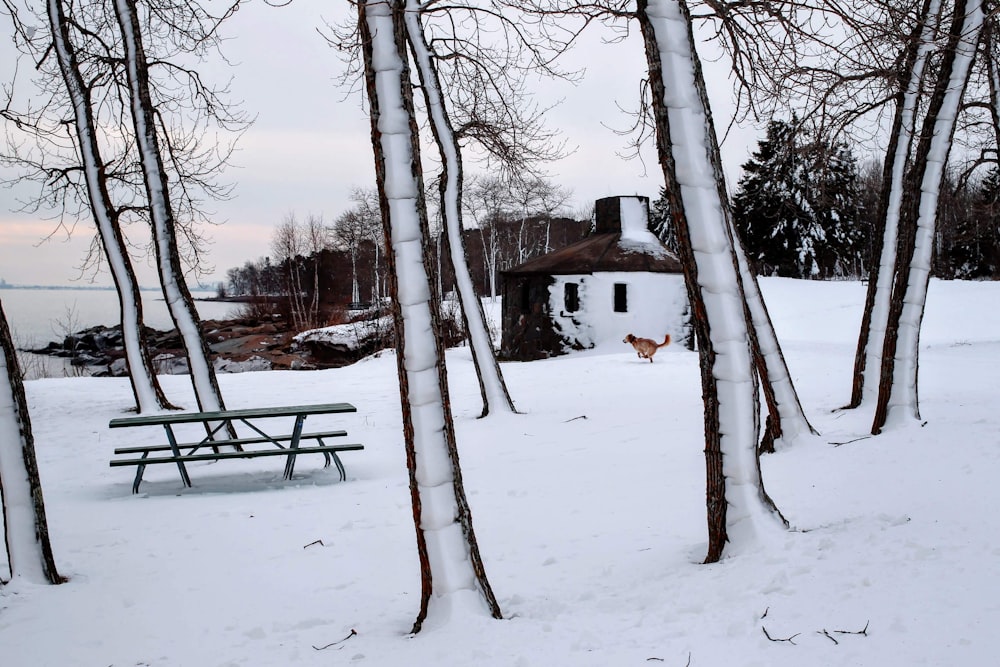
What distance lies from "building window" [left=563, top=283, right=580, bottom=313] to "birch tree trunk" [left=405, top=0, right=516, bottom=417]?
9538mm

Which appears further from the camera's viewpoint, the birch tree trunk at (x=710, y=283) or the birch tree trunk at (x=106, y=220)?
the birch tree trunk at (x=106, y=220)

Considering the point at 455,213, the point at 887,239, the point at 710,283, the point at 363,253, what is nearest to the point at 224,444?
the point at 455,213

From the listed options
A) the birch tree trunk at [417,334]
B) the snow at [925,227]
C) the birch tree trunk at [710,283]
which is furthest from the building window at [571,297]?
the birch tree trunk at [417,334]

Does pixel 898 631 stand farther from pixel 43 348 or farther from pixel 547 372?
pixel 43 348

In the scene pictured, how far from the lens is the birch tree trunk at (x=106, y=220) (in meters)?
11.2

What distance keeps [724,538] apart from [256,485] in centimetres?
543

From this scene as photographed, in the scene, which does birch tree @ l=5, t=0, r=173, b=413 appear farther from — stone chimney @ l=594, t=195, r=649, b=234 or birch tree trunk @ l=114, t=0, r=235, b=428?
stone chimney @ l=594, t=195, r=649, b=234

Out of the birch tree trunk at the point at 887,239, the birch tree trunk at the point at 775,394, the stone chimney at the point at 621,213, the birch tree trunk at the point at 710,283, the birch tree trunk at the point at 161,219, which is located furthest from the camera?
the stone chimney at the point at 621,213

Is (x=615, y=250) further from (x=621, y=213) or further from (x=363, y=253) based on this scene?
(x=363, y=253)

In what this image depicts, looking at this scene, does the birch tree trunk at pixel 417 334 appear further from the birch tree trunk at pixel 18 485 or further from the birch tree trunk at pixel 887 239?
the birch tree trunk at pixel 887 239

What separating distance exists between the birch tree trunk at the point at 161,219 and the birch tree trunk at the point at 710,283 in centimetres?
740

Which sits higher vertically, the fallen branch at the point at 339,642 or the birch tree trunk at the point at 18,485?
the birch tree trunk at the point at 18,485

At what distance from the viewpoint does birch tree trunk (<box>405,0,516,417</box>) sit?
1071 cm

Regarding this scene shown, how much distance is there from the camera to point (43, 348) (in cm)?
4416
